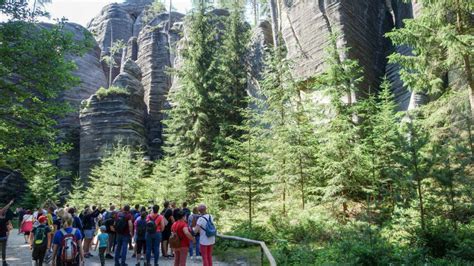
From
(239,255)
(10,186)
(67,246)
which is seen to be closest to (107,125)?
(10,186)

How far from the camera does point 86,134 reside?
1569 inches

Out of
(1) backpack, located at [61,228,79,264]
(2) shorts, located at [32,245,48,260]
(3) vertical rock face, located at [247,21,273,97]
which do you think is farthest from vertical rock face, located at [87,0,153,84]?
(1) backpack, located at [61,228,79,264]

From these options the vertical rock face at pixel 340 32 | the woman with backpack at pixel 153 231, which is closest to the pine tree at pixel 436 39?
the vertical rock face at pixel 340 32

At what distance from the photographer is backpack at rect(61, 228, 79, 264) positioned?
7965 millimetres

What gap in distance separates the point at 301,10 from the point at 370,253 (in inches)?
938

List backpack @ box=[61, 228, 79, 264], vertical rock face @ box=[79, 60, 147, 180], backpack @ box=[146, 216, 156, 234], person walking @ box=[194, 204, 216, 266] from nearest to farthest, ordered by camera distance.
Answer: backpack @ box=[61, 228, 79, 264], person walking @ box=[194, 204, 216, 266], backpack @ box=[146, 216, 156, 234], vertical rock face @ box=[79, 60, 147, 180]

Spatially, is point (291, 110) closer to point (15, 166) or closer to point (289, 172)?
point (289, 172)

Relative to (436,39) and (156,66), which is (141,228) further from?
(156,66)

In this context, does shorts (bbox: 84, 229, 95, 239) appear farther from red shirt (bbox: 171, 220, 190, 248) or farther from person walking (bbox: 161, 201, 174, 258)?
red shirt (bbox: 171, 220, 190, 248)

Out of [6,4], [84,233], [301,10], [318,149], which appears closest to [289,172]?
[318,149]

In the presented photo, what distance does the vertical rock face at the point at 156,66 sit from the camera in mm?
43250

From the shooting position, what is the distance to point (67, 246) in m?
8.05

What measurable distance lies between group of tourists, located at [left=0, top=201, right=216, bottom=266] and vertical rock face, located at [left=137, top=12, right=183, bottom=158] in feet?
95.5

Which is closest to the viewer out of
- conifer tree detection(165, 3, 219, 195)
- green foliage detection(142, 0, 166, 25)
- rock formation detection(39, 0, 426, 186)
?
conifer tree detection(165, 3, 219, 195)
